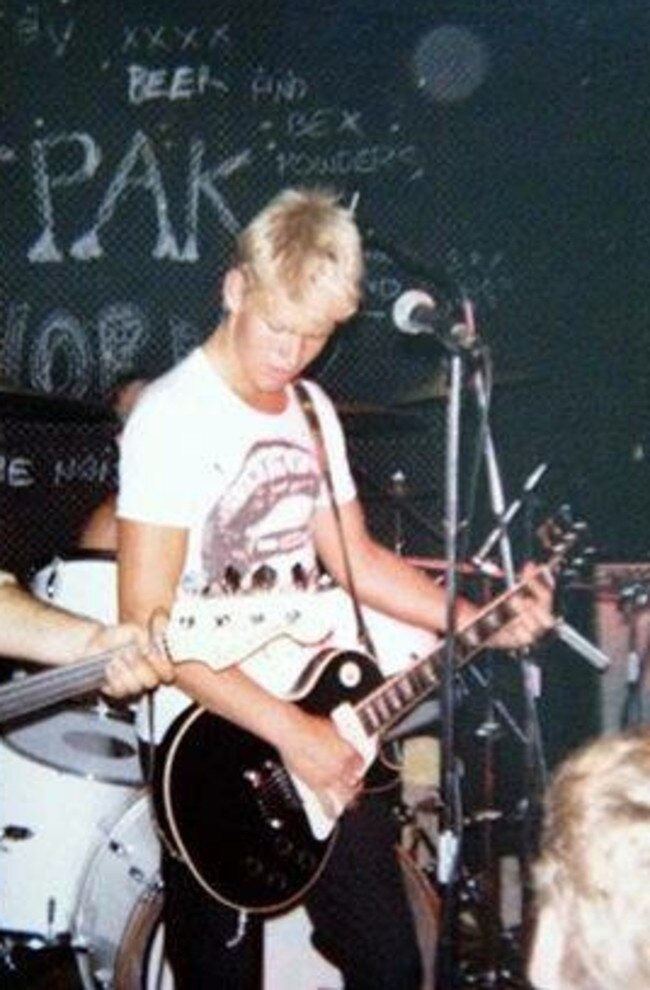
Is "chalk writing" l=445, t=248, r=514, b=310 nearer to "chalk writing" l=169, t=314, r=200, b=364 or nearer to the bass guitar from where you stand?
"chalk writing" l=169, t=314, r=200, b=364

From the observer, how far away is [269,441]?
2312 mm

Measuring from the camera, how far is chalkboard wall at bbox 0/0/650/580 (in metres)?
3.49

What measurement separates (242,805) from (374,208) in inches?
74.4

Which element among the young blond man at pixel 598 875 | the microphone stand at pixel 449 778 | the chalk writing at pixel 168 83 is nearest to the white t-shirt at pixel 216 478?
the microphone stand at pixel 449 778

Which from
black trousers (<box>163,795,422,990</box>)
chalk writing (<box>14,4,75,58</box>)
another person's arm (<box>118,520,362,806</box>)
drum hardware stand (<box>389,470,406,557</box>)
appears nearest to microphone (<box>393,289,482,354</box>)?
another person's arm (<box>118,520,362,806</box>)

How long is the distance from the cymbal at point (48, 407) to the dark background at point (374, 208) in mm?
551

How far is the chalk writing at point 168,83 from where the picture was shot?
137 inches

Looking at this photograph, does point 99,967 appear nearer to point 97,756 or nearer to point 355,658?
point 97,756

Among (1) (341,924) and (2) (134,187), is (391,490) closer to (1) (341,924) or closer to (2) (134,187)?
(2) (134,187)

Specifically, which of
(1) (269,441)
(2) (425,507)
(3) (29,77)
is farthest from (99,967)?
(3) (29,77)

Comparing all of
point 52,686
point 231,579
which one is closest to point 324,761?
point 231,579

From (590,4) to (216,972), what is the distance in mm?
2920

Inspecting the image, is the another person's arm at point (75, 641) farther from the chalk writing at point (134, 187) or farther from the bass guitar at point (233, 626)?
the chalk writing at point (134, 187)

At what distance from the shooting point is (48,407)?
284cm
